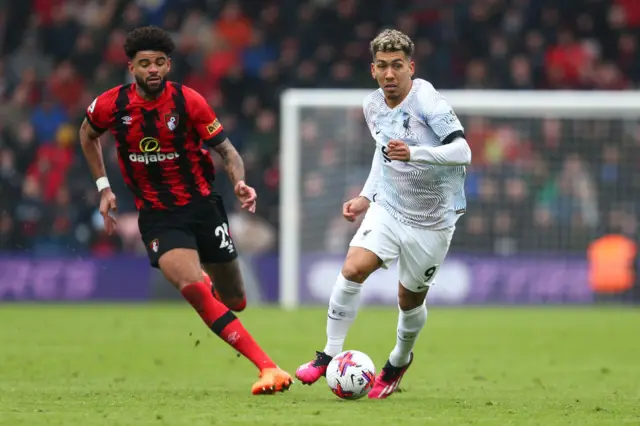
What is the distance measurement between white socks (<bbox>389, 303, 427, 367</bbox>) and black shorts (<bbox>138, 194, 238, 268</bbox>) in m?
1.38

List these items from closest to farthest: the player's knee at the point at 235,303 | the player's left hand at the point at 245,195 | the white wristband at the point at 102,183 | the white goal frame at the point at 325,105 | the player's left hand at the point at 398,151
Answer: the player's left hand at the point at 398,151 < the player's left hand at the point at 245,195 < the white wristband at the point at 102,183 < the player's knee at the point at 235,303 < the white goal frame at the point at 325,105

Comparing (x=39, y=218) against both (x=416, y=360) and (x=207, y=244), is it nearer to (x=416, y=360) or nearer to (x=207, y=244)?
(x=416, y=360)

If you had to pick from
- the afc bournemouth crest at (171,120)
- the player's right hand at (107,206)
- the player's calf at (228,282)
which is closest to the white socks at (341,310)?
the player's calf at (228,282)

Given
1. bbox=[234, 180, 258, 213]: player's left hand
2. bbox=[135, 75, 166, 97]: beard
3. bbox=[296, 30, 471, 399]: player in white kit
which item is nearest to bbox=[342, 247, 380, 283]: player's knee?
bbox=[296, 30, 471, 399]: player in white kit

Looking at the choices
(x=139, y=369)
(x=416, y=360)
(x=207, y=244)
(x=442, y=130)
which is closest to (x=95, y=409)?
(x=207, y=244)

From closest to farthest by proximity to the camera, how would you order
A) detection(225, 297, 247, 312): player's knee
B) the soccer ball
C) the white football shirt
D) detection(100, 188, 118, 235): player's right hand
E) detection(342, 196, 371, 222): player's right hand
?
the soccer ball, the white football shirt, detection(342, 196, 371, 222): player's right hand, detection(100, 188, 118, 235): player's right hand, detection(225, 297, 247, 312): player's knee

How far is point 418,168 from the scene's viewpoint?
27.7ft

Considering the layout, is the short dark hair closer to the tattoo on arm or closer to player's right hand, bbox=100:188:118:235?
the tattoo on arm

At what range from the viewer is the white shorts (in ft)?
27.6

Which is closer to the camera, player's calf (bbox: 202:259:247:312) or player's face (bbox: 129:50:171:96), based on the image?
player's face (bbox: 129:50:171:96)

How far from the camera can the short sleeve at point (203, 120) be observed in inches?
344

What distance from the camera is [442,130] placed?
323 inches

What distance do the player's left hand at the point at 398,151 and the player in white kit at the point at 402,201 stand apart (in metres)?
0.27

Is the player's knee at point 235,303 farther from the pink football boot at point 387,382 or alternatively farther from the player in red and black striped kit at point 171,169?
the pink football boot at point 387,382
